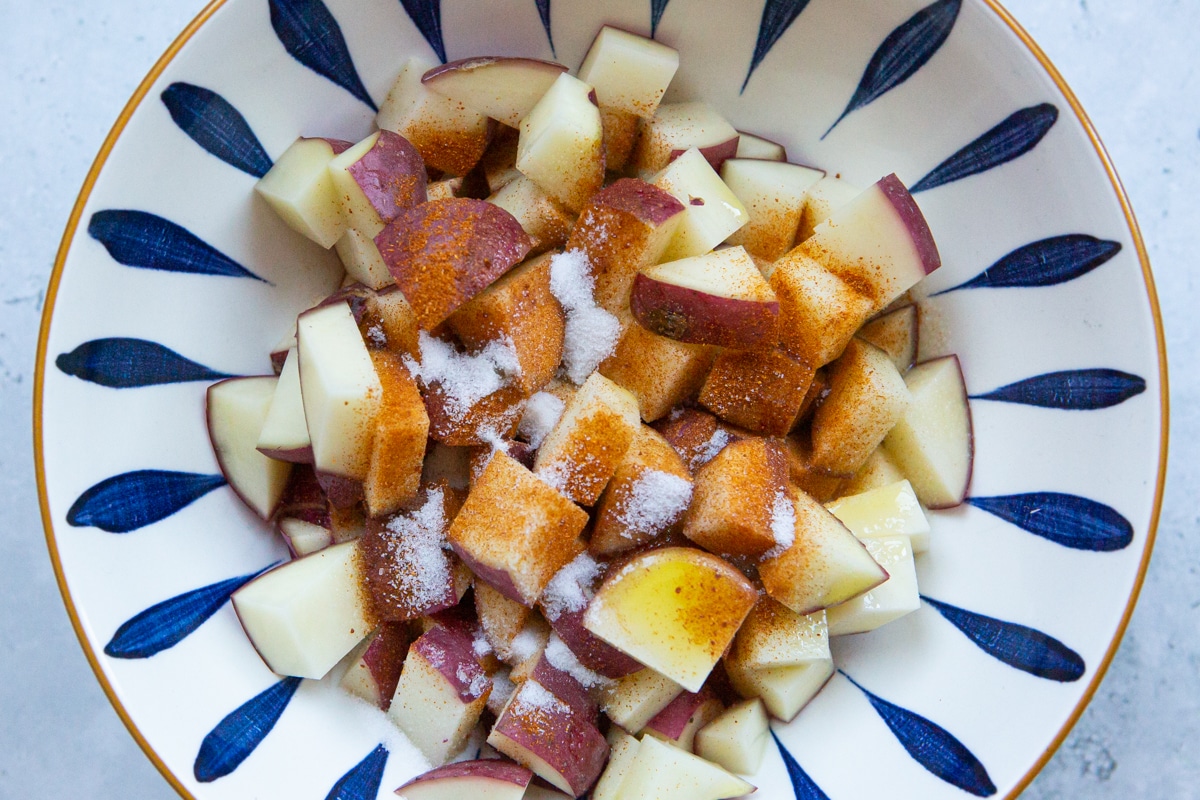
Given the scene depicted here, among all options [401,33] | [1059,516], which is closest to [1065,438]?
[1059,516]

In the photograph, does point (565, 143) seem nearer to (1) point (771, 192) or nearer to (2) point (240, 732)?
(1) point (771, 192)

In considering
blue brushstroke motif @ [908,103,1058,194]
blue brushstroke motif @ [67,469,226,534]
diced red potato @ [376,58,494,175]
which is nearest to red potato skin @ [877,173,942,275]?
blue brushstroke motif @ [908,103,1058,194]

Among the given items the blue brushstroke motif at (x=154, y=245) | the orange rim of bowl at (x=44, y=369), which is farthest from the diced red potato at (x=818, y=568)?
the blue brushstroke motif at (x=154, y=245)

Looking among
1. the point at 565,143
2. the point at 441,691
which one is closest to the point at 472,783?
the point at 441,691

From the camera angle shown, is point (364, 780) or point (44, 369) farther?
point (364, 780)

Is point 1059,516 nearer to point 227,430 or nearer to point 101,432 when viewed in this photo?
point 227,430

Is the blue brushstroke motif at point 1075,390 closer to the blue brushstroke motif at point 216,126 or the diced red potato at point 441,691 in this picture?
the diced red potato at point 441,691
